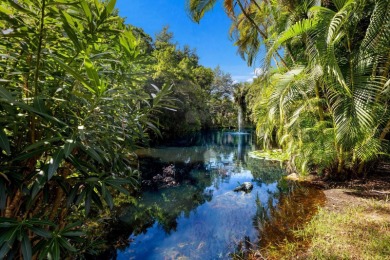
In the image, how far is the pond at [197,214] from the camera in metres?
3.42

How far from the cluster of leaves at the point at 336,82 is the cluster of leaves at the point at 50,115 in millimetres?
3431

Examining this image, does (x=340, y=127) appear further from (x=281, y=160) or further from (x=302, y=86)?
(x=281, y=160)

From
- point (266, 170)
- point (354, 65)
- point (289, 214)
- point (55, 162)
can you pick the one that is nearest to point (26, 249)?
point (55, 162)

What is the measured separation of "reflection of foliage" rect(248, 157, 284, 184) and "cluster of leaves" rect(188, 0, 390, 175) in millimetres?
1284

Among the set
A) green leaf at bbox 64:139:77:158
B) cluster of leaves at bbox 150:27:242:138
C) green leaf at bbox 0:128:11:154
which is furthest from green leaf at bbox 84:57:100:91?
cluster of leaves at bbox 150:27:242:138

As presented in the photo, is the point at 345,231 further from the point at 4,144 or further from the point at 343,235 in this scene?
the point at 4,144

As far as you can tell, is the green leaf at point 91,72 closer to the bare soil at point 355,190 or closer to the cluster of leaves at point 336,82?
the cluster of leaves at point 336,82

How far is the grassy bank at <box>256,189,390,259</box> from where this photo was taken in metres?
2.47

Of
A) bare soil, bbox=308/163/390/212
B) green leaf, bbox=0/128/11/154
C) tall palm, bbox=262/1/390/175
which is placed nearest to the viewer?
green leaf, bbox=0/128/11/154

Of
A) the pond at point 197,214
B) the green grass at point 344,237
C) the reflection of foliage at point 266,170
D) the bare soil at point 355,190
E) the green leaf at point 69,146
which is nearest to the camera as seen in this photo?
the green leaf at point 69,146

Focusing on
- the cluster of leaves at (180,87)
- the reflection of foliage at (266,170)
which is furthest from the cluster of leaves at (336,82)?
the cluster of leaves at (180,87)

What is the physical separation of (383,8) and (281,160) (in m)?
6.08

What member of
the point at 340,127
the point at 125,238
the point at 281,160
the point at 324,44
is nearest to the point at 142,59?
the point at 125,238

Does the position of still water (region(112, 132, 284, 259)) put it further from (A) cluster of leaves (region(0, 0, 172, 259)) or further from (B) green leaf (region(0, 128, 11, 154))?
(B) green leaf (region(0, 128, 11, 154))
